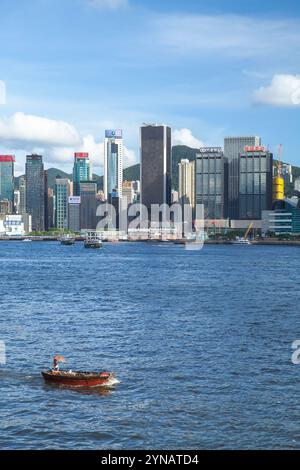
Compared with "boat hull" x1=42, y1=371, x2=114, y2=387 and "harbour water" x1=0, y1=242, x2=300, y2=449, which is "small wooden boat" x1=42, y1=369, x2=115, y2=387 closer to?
"boat hull" x1=42, y1=371, x2=114, y2=387

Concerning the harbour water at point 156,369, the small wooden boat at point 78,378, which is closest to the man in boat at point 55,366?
the small wooden boat at point 78,378

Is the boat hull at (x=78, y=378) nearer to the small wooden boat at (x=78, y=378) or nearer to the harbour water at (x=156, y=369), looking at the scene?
the small wooden boat at (x=78, y=378)

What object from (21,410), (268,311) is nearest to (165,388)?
(21,410)

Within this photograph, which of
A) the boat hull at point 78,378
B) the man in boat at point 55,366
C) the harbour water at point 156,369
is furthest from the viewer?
the man in boat at point 55,366

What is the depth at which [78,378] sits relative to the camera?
120 ft

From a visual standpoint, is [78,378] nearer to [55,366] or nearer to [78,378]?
[78,378]

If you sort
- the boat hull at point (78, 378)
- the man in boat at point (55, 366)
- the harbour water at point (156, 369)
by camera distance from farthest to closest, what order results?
the man in boat at point (55, 366)
the boat hull at point (78, 378)
the harbour water at point (156, 369)

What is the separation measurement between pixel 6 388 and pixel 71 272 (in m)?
81.1

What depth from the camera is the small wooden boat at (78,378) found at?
119 ft

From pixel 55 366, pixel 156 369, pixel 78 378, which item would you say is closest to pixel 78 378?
pixel 78 378

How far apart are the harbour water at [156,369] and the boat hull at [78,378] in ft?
1.87

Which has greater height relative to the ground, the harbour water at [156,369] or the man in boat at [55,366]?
the man in boat at [55,366]

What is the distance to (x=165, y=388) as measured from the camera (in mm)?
36406
